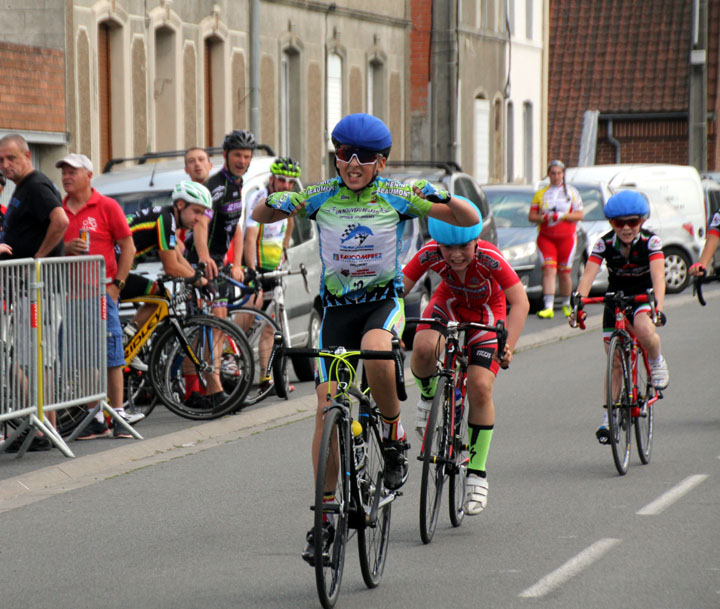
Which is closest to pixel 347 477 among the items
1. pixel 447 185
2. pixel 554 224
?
pixel 447 185

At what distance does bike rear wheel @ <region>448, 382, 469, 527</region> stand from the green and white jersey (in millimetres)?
1084

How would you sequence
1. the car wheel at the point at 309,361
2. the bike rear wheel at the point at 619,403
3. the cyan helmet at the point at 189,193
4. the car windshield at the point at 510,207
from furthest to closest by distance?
the car windshield at the point at 510,207, the car wheel at the point at 309,361, the cyan helmet at the point at 189,193, the bike rear wheel at the point at 619,403

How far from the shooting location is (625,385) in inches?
373

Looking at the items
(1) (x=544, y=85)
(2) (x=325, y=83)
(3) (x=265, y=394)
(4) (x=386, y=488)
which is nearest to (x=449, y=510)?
(4) (x=386, y=488)

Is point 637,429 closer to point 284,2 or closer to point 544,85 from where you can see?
point 284,2

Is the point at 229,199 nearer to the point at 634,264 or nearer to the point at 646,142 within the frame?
the point at 634,264

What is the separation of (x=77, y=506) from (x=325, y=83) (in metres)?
22.5

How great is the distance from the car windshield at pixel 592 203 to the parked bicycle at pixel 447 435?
16121 millimetres

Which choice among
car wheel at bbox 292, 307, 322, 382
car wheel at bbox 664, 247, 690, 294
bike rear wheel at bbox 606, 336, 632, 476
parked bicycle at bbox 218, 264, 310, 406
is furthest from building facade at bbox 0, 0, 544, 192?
bike rear wheel at bbox 606, 336, 632, 476

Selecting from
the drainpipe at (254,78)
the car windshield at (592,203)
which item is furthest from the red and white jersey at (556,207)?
the drainpipe at (254,78)

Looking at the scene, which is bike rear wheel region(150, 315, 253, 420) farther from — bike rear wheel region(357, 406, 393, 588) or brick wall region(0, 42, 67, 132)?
brick wall region(0, 42, 67, 132)

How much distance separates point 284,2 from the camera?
28.2 m

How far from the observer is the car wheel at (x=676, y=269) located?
25016mm

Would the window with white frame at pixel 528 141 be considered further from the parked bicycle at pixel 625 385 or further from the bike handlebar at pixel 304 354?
the bike handlebar at pixel 304 354
